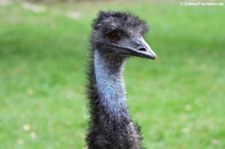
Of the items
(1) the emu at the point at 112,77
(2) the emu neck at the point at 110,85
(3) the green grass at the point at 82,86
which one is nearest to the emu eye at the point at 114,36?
(1) the emu at the point at 112,77

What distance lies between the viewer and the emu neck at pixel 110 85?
3.52 m

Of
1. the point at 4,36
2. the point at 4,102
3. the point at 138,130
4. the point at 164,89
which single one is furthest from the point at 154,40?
the point at 138,130

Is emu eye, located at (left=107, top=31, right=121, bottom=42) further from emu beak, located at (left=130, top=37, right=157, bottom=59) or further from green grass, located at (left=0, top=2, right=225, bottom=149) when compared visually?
green grass, located at (left=0, top=2, right=225, bottom=149)

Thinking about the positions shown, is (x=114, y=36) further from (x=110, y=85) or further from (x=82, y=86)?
(x=82, y=86)

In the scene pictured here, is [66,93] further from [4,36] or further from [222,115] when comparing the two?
[4,36]

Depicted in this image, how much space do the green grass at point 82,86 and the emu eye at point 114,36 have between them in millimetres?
1791

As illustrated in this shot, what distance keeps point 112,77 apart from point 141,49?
0.23m

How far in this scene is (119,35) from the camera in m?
3.63

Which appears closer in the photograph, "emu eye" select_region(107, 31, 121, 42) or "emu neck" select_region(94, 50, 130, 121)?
"emu neck" select_region(94, 50, 130, 121)

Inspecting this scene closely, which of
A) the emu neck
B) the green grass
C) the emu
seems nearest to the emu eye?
the emu

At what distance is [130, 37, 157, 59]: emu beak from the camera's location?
3529mm

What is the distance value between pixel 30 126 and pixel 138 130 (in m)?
3.93

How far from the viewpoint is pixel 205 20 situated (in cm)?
1755

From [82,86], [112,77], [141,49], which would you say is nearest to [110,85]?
[112,77]
